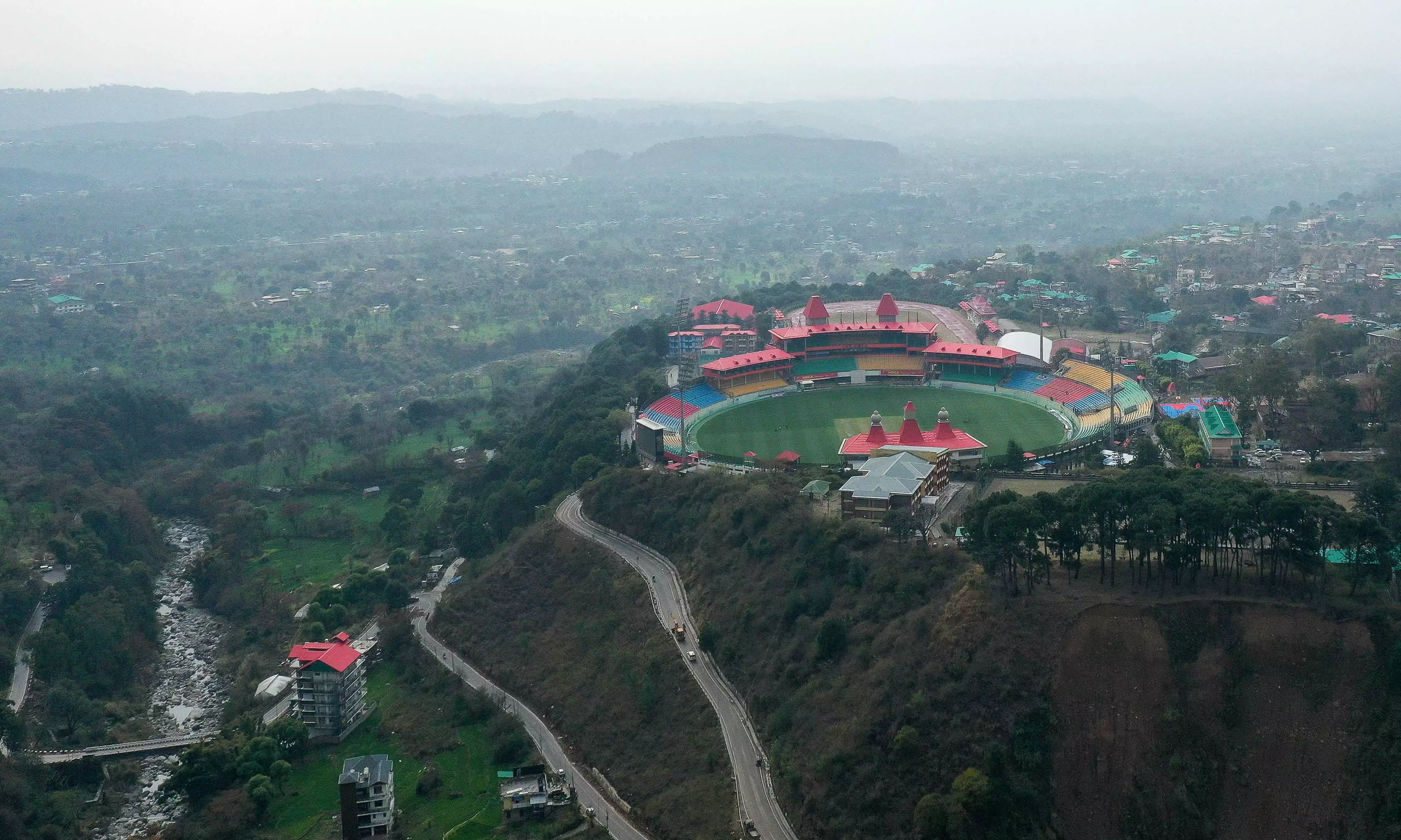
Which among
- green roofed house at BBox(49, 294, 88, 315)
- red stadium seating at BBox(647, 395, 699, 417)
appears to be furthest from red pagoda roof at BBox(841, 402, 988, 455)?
green roofed house at BBox(49, 294, 88, 315)

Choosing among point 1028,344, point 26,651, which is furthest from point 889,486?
point 26,651

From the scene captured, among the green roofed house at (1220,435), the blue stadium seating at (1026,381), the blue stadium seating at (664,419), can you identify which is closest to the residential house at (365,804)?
the blue stadium seating at (664,419)

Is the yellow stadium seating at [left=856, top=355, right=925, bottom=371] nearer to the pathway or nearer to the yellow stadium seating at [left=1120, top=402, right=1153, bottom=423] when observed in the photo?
the yellow stadium seating at [left=1120, top=402, right=1153, bottom=423]

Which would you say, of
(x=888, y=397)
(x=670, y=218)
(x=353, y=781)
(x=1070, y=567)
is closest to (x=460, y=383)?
(x=888, y=397)

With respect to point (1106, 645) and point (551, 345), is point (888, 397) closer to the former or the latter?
point (1106, 645)

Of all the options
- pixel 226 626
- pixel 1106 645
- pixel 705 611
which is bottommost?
pixel 226 626

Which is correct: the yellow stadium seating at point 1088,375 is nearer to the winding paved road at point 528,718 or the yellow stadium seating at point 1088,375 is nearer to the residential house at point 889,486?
the residential house at point 889,486

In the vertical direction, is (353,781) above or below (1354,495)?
below
